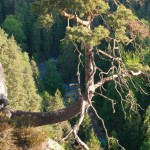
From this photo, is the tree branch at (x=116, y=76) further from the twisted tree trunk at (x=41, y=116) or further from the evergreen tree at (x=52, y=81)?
the evergreen tree at (x=52, y=81)

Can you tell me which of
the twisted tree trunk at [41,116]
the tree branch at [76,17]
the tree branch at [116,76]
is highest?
the tree branch at [76,17]

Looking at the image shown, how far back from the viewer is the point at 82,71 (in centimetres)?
5981

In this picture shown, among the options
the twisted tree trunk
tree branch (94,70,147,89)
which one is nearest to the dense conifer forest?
tree branch (94,70,147,89)

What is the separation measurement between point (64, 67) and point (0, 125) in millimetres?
58231

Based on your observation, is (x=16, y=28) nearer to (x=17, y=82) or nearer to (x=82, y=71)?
(x=82, y=71)

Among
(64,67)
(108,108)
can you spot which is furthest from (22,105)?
(64,67)

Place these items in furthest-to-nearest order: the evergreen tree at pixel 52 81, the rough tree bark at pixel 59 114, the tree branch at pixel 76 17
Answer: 1. the evergreen tree at pixel 52 81
2. the tree branch at pixel 76 17
3. the rough tree bark at pixel 59 114

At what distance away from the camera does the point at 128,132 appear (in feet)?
143

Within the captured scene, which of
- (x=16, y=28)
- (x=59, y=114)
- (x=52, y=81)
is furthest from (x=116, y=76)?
(x=16, y=28)

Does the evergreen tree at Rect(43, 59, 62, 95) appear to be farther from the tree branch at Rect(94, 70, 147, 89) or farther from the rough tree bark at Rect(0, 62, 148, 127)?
the tree branch at Rect(94, 70, 147, 89)

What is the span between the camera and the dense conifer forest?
1145 cm

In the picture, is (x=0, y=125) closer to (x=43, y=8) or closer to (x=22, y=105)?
(x=43, y=8)

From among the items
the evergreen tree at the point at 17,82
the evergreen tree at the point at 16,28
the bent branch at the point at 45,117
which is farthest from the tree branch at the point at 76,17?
the evergreen tree at the point at 16,28

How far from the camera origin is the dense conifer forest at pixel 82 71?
37.6 ft
